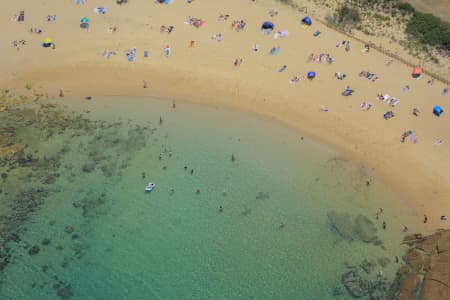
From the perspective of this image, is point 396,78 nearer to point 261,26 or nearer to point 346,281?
point 261,26

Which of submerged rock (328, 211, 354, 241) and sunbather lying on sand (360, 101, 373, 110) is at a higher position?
sunbather lying on sand (360, 101, 373, 110)

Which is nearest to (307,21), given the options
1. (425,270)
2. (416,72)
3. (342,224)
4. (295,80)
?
(295,80)

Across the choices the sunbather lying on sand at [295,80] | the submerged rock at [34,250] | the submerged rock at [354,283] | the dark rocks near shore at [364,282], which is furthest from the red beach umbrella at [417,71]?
the submerged rock at [34,250]

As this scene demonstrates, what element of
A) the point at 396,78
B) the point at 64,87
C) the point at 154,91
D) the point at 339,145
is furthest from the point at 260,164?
the point at 64,87

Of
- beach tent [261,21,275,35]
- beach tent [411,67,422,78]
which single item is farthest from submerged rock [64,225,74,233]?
beach tent [411,67,422,78]

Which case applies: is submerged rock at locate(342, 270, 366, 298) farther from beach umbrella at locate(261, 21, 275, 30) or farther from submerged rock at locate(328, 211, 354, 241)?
beach umbrella at locate(261, 21, 275, 30)

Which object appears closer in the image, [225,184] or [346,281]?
[346,281]
